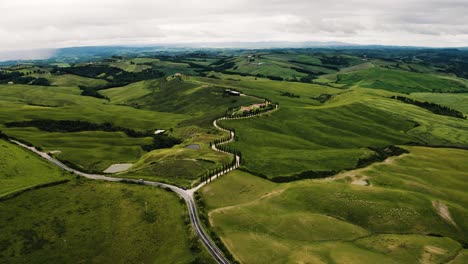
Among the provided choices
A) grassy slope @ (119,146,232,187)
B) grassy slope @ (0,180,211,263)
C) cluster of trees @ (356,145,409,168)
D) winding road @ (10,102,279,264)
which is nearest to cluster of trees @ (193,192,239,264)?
winding road @ (10,102,279,264)

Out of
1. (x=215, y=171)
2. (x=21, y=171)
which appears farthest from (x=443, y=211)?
(x=21, y=171)

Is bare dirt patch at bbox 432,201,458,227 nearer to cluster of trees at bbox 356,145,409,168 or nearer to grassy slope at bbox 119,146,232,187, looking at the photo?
cluster of trees at bbox 356,145,409,168

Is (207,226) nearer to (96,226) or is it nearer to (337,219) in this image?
(96,226)

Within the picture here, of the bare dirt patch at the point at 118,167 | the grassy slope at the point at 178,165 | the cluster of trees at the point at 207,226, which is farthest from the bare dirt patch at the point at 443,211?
the bare dirt patch at the point at 118,167

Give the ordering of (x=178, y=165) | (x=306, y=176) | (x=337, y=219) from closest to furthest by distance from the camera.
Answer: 1. (x=337, y=219)
2. (x=178, y=165)
3. (x=306, y=176)

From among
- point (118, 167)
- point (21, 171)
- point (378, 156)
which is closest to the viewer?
point (21, 171)

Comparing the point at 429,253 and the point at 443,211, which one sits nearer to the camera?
the point at 429,253

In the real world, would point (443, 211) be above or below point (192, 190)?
below
